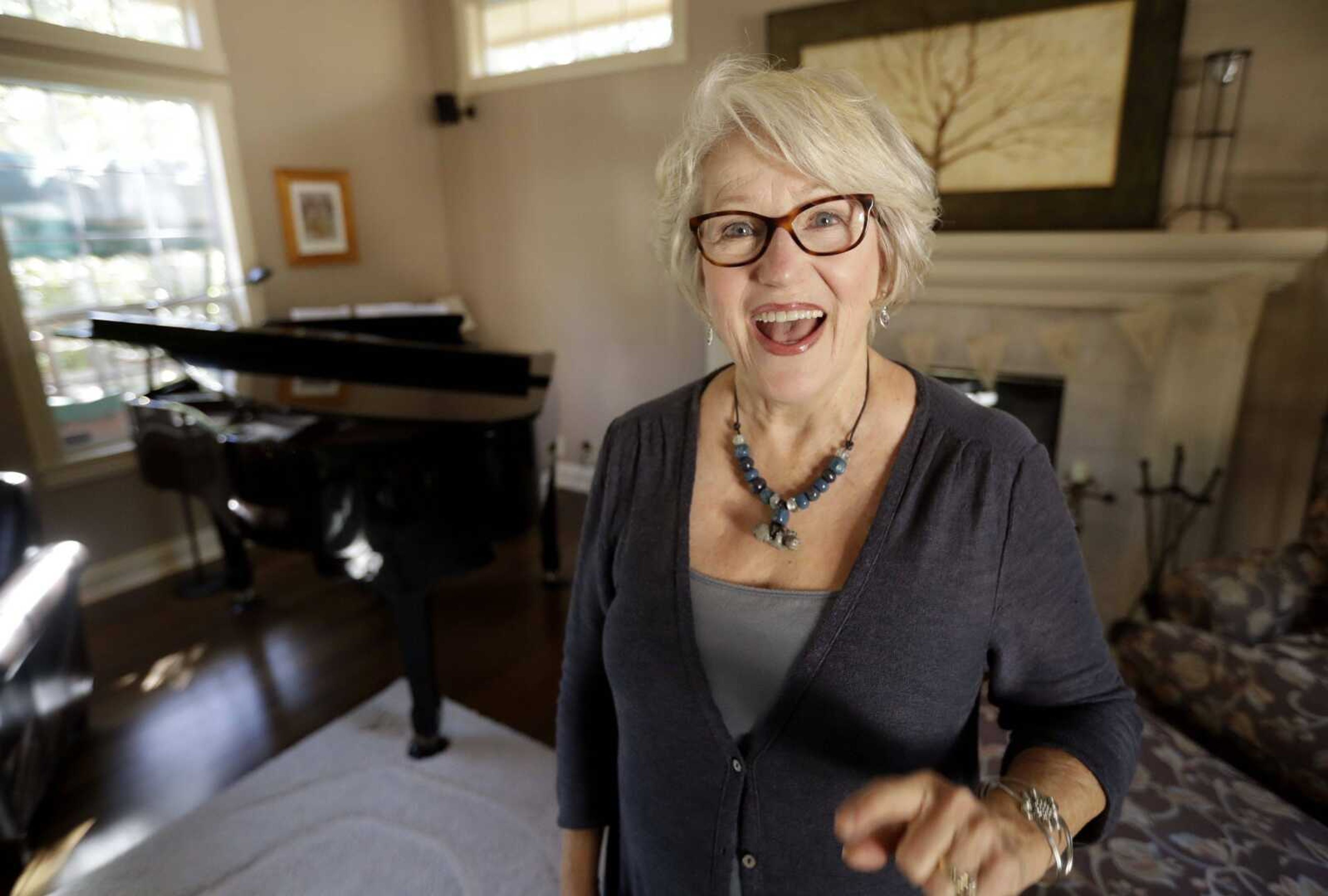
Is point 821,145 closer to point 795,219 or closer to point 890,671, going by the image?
point 795,219

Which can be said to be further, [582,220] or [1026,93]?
[582,220]

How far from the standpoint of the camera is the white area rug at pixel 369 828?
1.72 meters

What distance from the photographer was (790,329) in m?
0.79

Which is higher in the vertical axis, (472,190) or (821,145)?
(472,190)

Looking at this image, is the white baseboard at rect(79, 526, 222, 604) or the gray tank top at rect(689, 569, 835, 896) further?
the white baseboard at rect(79, 526, 222, 604)

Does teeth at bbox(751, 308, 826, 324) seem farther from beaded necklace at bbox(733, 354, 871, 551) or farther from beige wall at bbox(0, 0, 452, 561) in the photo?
beige wall at bbox(0, 0, 452, 561)

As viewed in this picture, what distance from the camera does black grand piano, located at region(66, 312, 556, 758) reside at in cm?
185

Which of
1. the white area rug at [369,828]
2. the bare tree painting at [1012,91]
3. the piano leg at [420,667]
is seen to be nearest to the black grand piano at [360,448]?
the piano leg at [420,667]

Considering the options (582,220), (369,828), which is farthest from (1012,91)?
(369,828)

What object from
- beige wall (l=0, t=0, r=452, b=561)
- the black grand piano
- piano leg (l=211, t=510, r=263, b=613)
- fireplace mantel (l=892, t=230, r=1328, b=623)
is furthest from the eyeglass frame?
beige wall (l=0, t=0, r=452, b=561)

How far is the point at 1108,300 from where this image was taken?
251 cm

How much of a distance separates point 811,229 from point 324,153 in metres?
3.69

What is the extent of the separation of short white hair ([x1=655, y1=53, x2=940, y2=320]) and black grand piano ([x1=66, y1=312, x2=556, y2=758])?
1.25 meters

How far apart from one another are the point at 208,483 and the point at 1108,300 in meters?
3.22
